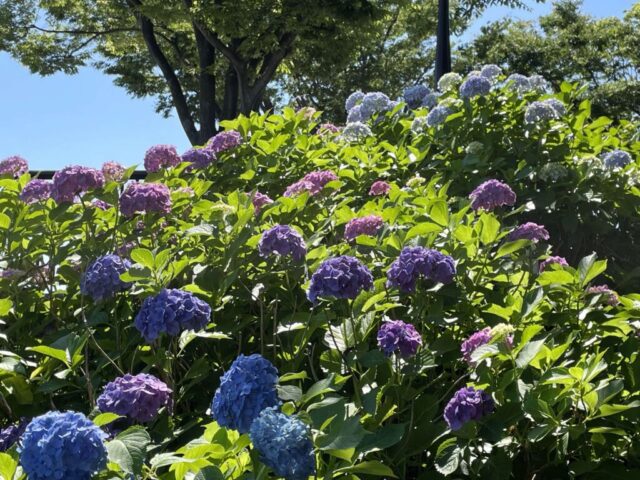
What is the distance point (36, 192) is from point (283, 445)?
214 centimetres

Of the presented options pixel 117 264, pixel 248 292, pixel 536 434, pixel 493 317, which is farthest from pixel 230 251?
pixel 536 434

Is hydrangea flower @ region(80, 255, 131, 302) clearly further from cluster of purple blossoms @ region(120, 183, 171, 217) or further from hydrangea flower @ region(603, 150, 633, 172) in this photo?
hydrangea flower @ region(603, 150, 633, 172)

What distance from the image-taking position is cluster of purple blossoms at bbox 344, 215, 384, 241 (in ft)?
9.24

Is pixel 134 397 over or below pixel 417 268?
below

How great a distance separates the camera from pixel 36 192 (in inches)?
128

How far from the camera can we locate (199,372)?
7.84 feet

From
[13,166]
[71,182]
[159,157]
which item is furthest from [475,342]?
[13,166]

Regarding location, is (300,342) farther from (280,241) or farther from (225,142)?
(225,142)

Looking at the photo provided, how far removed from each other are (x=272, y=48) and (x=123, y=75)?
36.2 feet

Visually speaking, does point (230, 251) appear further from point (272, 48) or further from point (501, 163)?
point (272, 48)

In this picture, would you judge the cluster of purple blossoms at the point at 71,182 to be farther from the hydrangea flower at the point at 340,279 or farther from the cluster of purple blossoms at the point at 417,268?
the cluster of purple blossoms at the point at 417,268

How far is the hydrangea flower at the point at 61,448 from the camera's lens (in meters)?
1.49

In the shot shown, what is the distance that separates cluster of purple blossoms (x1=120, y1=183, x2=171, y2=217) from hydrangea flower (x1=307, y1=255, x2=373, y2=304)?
1027 mm

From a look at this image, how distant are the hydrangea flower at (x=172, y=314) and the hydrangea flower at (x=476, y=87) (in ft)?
10.2
